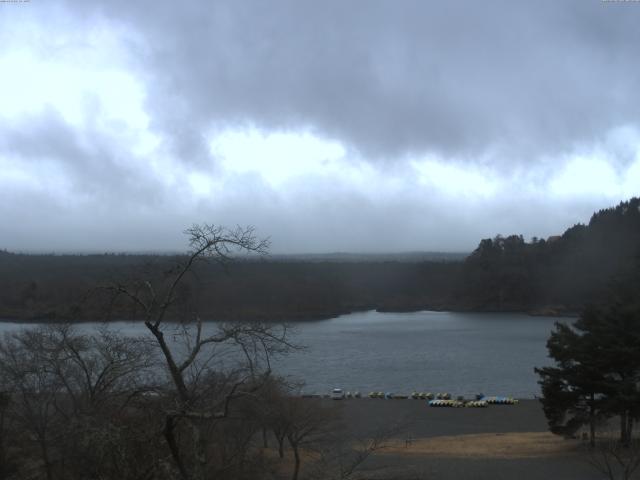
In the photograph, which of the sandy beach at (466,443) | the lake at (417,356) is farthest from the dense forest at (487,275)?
the sandy beach at (466,443)

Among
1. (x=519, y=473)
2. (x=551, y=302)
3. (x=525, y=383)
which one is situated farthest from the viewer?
(x=551, y=302)

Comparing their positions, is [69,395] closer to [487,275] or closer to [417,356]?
[417,356]

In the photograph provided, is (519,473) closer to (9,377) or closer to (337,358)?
(9,377)

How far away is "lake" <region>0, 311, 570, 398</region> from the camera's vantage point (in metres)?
36.8

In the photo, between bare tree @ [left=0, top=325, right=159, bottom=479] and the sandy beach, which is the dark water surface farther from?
bare tree @ [left=0, top=325, right=159, bottom=479]

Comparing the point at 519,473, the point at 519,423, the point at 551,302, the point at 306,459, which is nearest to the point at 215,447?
the point at 306,459

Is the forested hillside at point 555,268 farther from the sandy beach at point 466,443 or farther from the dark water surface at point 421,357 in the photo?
the sandy beach at point 466,443

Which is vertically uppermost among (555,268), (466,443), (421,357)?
(555,268)

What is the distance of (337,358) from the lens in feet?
152

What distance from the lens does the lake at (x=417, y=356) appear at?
3675cm

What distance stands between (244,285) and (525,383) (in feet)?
91.5

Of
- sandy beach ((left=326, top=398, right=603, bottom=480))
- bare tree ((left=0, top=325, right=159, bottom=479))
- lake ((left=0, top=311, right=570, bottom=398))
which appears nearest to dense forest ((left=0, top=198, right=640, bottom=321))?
lake ((left=0, top=311, right=570, bottom=398))

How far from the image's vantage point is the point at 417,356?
48.7 m

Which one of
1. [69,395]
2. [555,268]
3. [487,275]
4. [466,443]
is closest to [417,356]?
[466,443]
